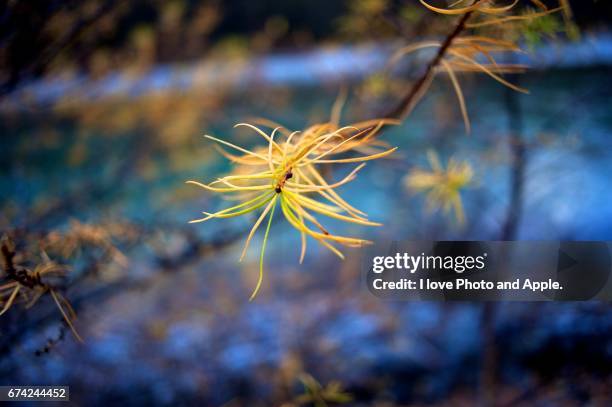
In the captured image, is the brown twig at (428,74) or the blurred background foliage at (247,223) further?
the blurred background foliage at (247,223)

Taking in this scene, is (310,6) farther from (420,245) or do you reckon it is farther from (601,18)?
(420,245)

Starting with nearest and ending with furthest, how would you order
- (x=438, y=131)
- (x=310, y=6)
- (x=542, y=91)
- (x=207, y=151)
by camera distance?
(x=438, y=131), (x=542, y=91), (x=207, y=151), (x=310, y=6)

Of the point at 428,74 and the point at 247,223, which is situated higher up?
the point at 428,74

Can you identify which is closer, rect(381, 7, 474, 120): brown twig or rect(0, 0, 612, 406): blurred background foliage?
rect(381, 7, 474, 120): brown twig

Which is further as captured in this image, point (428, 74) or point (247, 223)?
point (247, 223)

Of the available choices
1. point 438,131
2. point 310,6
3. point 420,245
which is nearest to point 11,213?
point 420,245

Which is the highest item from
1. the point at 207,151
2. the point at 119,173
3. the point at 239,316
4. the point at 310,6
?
the point at 310,6

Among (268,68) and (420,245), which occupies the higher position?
(268,68)

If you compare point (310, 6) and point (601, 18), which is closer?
point (601, 18)
